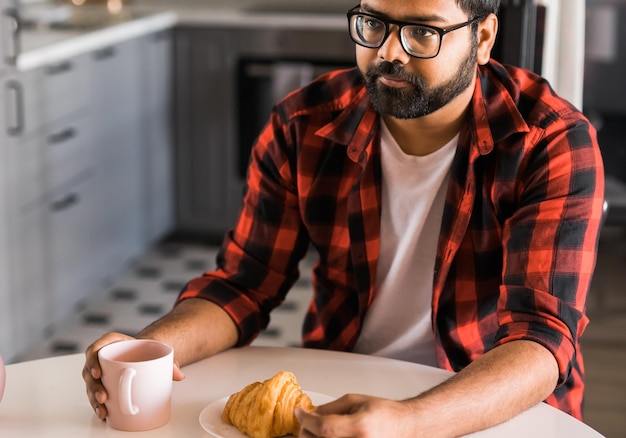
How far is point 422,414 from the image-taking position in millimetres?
Answer: 1118

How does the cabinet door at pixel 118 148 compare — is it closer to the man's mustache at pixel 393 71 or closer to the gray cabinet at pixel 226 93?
the gray cabinet at pixel 226 93

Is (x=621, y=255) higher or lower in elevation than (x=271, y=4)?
lower

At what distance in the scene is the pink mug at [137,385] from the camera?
1.09 metres

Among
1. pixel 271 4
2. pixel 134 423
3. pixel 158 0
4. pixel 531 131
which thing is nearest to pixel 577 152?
pixel 531 131

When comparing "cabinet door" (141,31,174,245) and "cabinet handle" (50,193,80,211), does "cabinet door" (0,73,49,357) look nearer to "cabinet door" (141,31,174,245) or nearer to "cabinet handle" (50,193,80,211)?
"cabinet handle" (50,193,80,211)

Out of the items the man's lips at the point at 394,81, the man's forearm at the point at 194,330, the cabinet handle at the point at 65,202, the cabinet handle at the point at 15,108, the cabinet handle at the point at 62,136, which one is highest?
the man's lips at the point at 394,81

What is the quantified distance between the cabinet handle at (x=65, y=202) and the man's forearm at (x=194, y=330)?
78.0 inches

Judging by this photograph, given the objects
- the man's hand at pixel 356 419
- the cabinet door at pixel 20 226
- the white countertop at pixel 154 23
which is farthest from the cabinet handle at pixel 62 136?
the man's hand at pixel 356 419

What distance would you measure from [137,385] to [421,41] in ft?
2.10

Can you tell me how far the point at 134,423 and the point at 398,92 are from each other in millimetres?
614

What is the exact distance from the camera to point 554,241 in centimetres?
138

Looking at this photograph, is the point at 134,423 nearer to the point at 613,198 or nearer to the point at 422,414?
the point at 422,414

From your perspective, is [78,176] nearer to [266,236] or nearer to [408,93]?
[266,236]

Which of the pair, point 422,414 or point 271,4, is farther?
point 271,4
